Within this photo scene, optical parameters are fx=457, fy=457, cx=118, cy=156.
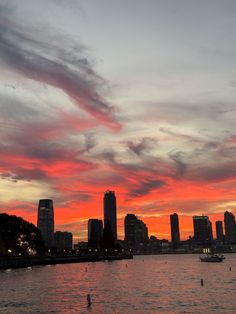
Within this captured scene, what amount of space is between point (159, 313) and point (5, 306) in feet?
87.8

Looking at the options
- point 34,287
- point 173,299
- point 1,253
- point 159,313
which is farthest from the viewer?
point 1,253

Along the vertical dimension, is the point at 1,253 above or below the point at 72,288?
above

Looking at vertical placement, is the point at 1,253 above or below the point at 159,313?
above

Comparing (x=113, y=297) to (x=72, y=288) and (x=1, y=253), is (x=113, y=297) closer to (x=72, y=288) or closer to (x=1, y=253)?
(x=72, y=288)

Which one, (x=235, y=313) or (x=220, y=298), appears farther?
(x=220, y=298)

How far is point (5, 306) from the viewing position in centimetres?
7825

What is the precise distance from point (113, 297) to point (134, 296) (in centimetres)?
492

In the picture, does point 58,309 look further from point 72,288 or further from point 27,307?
point 72,288

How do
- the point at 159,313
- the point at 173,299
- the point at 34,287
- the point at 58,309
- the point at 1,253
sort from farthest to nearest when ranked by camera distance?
the point at 1,253 < the point at 34,287 < the point at 173,299 < the point at 58,309 < the point at 159,313

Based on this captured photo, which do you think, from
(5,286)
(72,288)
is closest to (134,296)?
(72,288)

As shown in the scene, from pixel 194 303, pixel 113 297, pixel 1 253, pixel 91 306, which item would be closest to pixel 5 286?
pixel 113 297

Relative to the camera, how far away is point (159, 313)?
232ft

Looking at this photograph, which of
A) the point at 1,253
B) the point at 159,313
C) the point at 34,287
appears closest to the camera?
the point at 159,313

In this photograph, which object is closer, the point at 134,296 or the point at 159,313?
the point at 159,313
